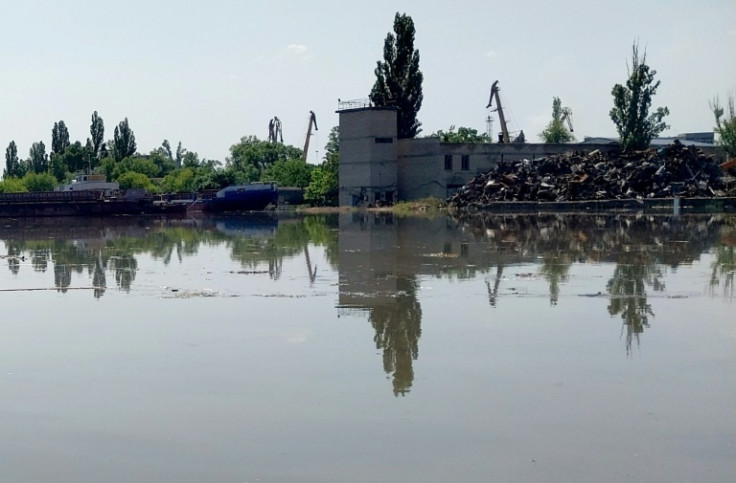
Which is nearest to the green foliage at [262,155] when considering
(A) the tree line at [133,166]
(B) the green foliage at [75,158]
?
(A) the tree line at [133,166]

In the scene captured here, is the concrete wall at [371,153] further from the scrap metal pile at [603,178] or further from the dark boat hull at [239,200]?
the dark boat hull at [239,200]

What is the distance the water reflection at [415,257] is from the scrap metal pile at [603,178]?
9.19 meters

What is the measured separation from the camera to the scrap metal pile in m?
43.6

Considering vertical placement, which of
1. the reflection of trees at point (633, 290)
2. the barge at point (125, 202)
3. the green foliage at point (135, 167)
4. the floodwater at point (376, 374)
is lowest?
the floodwater at point (376, 374)

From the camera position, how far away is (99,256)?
2241 centimetres

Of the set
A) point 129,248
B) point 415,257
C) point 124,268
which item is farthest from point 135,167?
point 415,257

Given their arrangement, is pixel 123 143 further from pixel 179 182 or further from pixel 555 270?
pixel 555 270

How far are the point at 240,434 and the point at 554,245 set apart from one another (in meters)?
16.7

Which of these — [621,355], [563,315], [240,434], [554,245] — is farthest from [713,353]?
[554,245]

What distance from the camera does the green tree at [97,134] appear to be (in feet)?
319

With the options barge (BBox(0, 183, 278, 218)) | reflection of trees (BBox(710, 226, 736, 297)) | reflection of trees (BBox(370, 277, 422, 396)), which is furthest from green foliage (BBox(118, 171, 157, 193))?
reflection of trees (BBox(370, 277, 422, 396))

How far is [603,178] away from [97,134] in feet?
218

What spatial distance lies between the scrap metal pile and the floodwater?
27.1 meters

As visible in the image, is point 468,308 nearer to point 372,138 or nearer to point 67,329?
point 67,329
